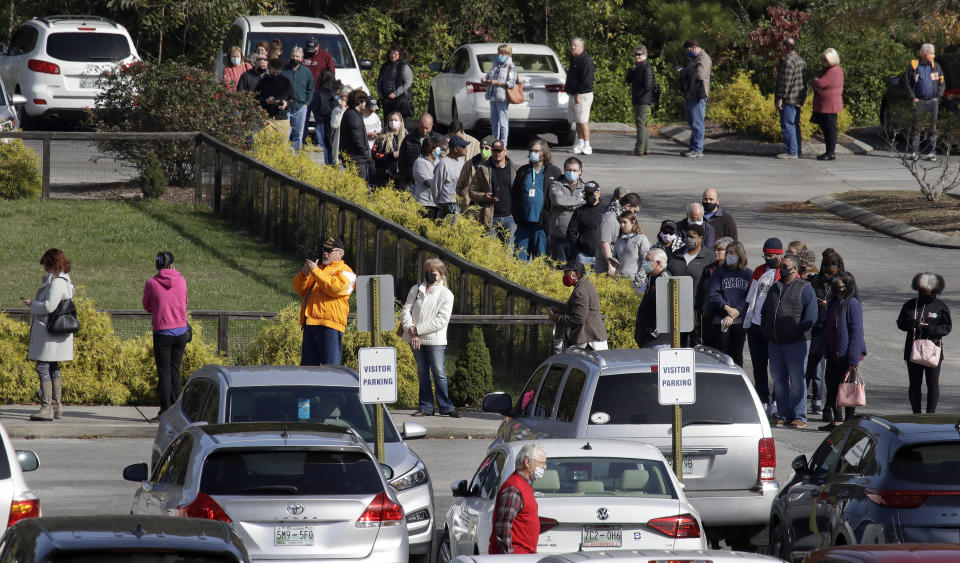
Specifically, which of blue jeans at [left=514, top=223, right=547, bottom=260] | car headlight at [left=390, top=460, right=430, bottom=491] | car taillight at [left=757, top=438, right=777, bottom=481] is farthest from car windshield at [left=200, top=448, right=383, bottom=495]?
blue jeans at [left=514, top=223, right=547, bottom=260]

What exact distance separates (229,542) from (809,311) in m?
10.4

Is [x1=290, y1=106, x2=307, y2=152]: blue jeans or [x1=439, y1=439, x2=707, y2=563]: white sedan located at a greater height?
[x1=290, y1=106, x2=307, y2=152]: blue jeans

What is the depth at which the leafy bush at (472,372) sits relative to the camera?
17.9m

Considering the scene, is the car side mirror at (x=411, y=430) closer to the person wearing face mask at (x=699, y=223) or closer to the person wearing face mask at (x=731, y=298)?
the person wearing face mask at (x=731, y=298)

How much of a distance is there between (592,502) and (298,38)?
22551 mm

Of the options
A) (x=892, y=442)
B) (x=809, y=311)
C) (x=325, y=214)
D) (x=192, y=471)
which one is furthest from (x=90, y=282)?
(x=892, y=442)

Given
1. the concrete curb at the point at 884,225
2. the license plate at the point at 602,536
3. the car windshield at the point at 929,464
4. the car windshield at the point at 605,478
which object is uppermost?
the concrete curb at the point at 884,225

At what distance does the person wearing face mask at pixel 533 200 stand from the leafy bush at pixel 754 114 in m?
14.5

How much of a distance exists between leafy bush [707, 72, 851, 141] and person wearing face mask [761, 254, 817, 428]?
61.1 ft

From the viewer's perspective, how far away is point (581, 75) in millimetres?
30000

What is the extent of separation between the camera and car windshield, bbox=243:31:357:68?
3028 cm

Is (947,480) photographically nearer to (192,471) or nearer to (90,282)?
(192,471)

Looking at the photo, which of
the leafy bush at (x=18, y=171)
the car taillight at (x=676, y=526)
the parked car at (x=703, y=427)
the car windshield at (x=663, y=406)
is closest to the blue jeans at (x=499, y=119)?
the leafy bush at (x=18, y=171)

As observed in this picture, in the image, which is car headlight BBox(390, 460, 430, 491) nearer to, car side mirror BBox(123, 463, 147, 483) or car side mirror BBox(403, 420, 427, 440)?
car side mirror BBox(403, 420, 427, 440)
